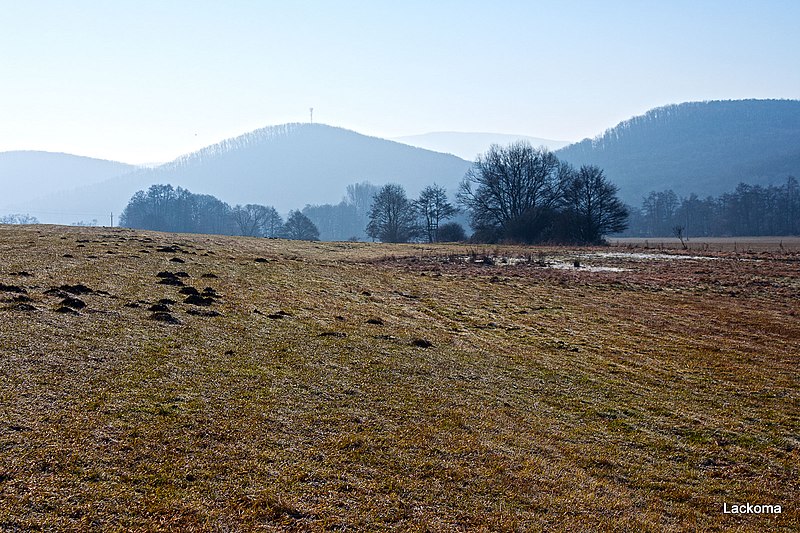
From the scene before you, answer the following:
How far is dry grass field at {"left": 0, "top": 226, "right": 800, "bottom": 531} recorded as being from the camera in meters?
5.64

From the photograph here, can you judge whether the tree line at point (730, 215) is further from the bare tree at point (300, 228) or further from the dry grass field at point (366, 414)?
the dry grass field at point (366, 414)

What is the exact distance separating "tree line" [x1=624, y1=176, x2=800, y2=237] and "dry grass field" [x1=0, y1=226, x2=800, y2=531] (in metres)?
144

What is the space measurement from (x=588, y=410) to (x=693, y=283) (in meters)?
21.1

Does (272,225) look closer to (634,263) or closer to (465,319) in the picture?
(634,263)

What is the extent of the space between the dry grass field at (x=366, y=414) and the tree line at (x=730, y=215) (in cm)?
14430

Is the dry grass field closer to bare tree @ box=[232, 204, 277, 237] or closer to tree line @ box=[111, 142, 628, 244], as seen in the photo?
tree line @ box=[111, 142, 628, 244]

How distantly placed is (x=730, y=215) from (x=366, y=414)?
170m

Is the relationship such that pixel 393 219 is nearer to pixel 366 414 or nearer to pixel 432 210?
pixel 432 210

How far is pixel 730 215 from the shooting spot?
6029 inches

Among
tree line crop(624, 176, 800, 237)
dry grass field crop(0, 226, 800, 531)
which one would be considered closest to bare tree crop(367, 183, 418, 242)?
dry grass field crop(0, 226, 800, 531)

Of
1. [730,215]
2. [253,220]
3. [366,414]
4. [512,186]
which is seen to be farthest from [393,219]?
[730,215]

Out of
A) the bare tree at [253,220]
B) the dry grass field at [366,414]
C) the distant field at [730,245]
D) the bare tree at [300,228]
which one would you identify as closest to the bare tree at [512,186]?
the distant field at [730,245]

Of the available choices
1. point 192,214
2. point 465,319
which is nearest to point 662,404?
point 465,319

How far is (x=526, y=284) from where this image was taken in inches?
1069
